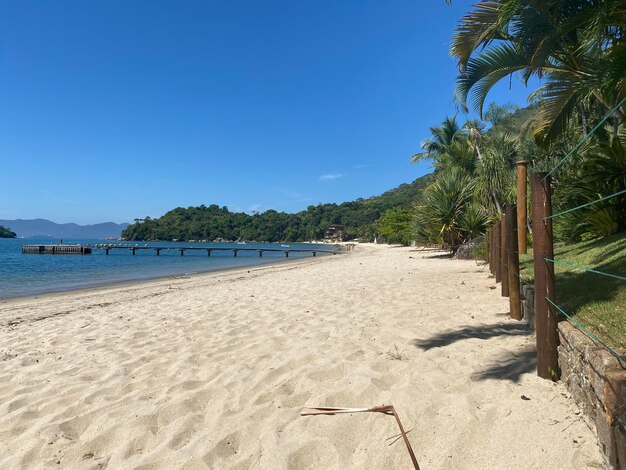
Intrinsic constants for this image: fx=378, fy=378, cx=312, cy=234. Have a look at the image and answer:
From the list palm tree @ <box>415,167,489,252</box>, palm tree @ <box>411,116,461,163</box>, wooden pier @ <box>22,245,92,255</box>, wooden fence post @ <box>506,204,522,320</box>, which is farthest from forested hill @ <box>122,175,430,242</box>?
wooden fence post @ <box>506,204,522,320</box>

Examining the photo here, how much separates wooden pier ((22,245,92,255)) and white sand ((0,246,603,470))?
185 ft

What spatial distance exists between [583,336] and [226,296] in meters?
7.01

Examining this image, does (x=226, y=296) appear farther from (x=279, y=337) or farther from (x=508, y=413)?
(x=508, y=413)

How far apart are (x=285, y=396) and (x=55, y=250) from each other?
62.7 metres

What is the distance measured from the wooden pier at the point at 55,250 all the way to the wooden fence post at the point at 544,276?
60507 mm

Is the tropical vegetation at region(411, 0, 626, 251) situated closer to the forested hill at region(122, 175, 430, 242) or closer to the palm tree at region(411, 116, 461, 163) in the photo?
the palm tree at region(411, 116, 461, 163)

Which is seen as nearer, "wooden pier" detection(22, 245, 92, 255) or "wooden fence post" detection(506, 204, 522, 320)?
"wooden fence post" detection(506, 204, 522, 320)

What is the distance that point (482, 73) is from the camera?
757cm

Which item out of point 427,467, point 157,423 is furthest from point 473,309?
point 157,423

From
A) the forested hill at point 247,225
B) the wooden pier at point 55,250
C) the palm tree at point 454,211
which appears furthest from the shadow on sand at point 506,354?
the forested hill at point 247,225

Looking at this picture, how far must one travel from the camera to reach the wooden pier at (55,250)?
175 feet

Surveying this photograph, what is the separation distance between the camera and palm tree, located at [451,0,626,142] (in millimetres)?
5496

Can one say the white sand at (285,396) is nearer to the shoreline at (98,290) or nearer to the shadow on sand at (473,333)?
the shadow on sand at (473,333)

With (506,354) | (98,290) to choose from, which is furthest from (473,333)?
(98,290)
